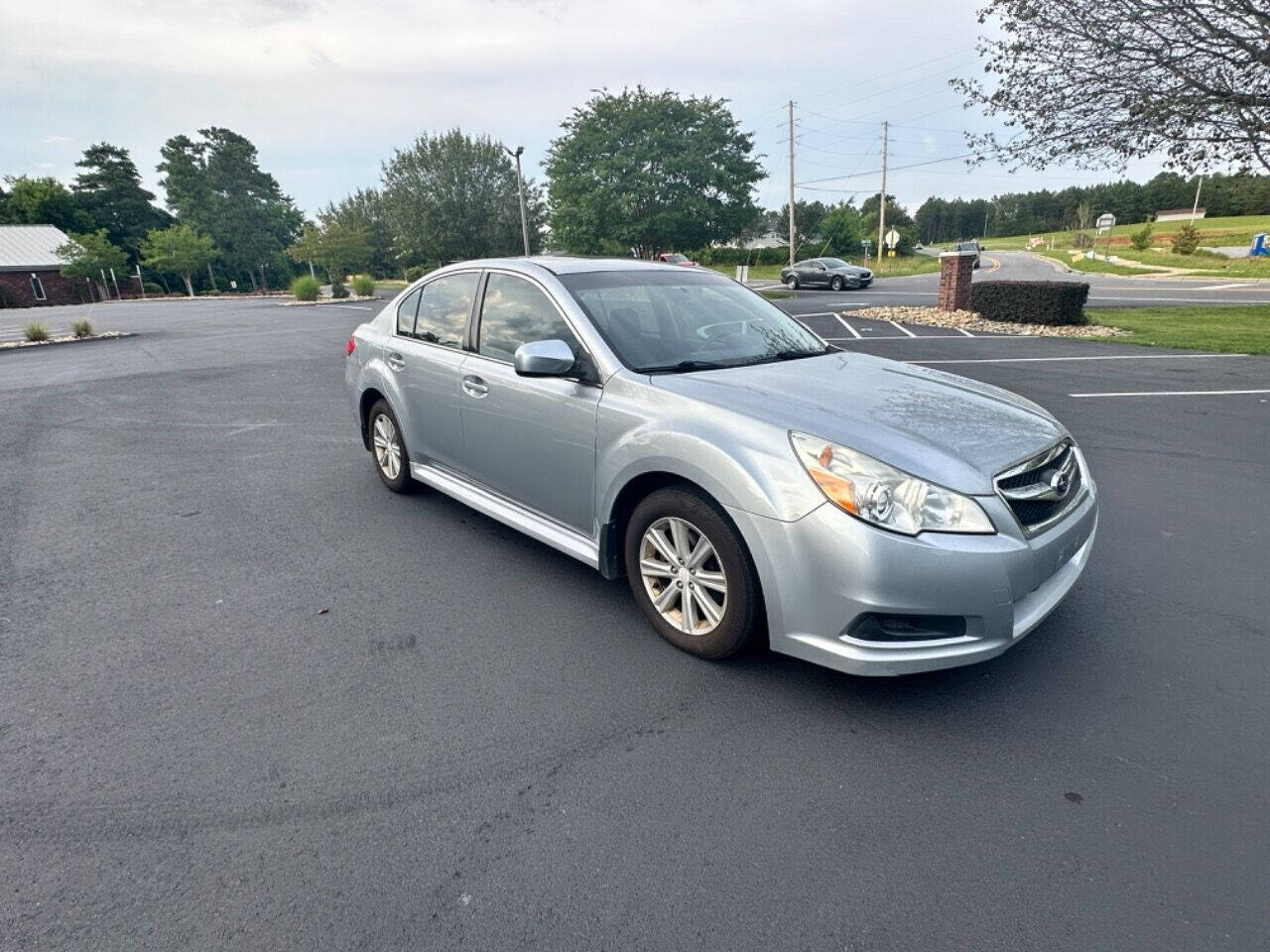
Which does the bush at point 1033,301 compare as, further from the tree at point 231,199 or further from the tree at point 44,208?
the tree at point 44,208

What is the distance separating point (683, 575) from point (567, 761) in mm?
928

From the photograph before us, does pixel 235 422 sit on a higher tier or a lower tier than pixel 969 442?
lower

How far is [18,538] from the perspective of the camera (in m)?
4.73

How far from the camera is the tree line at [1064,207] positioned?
81.5 metres

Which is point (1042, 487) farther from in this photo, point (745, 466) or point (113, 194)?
point (113, 194)

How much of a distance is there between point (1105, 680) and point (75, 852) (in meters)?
3.74

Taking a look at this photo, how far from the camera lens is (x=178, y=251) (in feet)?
199

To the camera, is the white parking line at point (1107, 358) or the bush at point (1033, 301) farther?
the bush at point (1033, 301)

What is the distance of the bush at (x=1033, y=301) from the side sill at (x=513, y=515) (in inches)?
569

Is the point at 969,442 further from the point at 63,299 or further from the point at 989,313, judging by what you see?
the point at 63,299

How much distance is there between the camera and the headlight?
2.52 metres

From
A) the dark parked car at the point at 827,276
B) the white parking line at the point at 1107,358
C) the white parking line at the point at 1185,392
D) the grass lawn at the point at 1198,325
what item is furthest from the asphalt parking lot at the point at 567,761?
the dark parked car at the point at 827,276

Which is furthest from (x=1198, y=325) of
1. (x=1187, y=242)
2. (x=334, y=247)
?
(x=334, y=247)

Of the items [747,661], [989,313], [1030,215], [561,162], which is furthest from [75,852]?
[1030,215]
